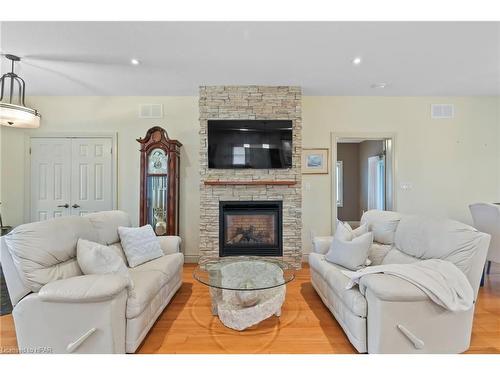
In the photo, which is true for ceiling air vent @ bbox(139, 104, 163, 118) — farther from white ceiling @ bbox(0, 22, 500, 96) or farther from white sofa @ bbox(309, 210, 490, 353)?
white sofa @ bbox(309, 210, 490, 353)

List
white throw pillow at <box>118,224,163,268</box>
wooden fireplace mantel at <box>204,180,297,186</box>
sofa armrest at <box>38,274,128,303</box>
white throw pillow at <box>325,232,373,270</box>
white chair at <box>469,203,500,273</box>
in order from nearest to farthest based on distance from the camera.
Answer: sofa armrest at <box>38,274,128,303</box>, white throw pillow at <box>325,232,373,270</box>, white throw pillow at <box>118,224,163,268</box>, white chair at <box>469,203,500,273</box>, wooden fireplace mantel at <box>204,180,297,186</box>

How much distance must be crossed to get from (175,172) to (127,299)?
7.47 ft

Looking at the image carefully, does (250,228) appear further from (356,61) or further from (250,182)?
(356,61)

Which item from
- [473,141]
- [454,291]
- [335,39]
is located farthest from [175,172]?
[473,141]

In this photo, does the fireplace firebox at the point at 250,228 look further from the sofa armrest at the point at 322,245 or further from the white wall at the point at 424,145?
the sofa armrest at the point at 322,245

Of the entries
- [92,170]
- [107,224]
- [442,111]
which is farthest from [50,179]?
[442,111]

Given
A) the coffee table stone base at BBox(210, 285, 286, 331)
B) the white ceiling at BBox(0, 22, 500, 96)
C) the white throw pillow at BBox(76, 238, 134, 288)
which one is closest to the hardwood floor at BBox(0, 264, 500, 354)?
the coffee table stone base at BBox(210, 285, 286, 331)

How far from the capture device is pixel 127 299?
1793 mm

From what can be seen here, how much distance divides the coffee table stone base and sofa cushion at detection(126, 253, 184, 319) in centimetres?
49

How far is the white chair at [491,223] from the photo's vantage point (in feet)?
9.32

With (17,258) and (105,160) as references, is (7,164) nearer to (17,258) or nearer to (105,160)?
(105,160)

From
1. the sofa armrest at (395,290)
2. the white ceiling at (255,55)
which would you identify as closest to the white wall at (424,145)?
the white ceiling at (255,55)

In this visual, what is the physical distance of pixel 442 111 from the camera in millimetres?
4176

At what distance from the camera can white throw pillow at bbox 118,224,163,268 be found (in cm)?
254
